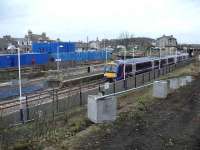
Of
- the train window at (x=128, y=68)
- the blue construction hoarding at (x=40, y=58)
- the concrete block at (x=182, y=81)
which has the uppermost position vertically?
the blue construction hoarding at (x=40, y=58)

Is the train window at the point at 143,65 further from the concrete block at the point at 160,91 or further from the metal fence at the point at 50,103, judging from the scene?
the concrete block at the point at 160,91

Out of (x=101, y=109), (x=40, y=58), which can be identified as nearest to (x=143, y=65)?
(x=40, y=58)

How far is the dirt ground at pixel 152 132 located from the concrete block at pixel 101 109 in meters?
0.42

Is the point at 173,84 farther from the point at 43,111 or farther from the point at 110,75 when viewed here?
the point at 110,75

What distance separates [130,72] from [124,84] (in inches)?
589

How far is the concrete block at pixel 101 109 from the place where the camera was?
15.0 metres

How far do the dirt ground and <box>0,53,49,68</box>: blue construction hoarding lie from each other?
1619 inches

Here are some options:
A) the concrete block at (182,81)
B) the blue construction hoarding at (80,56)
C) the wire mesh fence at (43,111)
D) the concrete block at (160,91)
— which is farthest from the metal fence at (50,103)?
the blue construction hoarding at (80,56)

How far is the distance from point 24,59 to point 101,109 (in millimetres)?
48319

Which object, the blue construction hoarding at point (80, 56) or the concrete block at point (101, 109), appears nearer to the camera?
the concrete block at point (101, 109)

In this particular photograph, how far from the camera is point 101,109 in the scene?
15.1 m

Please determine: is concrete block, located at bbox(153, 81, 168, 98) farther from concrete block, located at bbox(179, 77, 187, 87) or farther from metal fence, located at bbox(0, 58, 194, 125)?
concrete block, located at bbox(179, 77, 187, 87)

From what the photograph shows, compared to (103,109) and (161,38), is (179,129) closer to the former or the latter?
(103,109)

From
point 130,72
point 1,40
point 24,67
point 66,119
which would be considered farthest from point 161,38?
point 66,119
